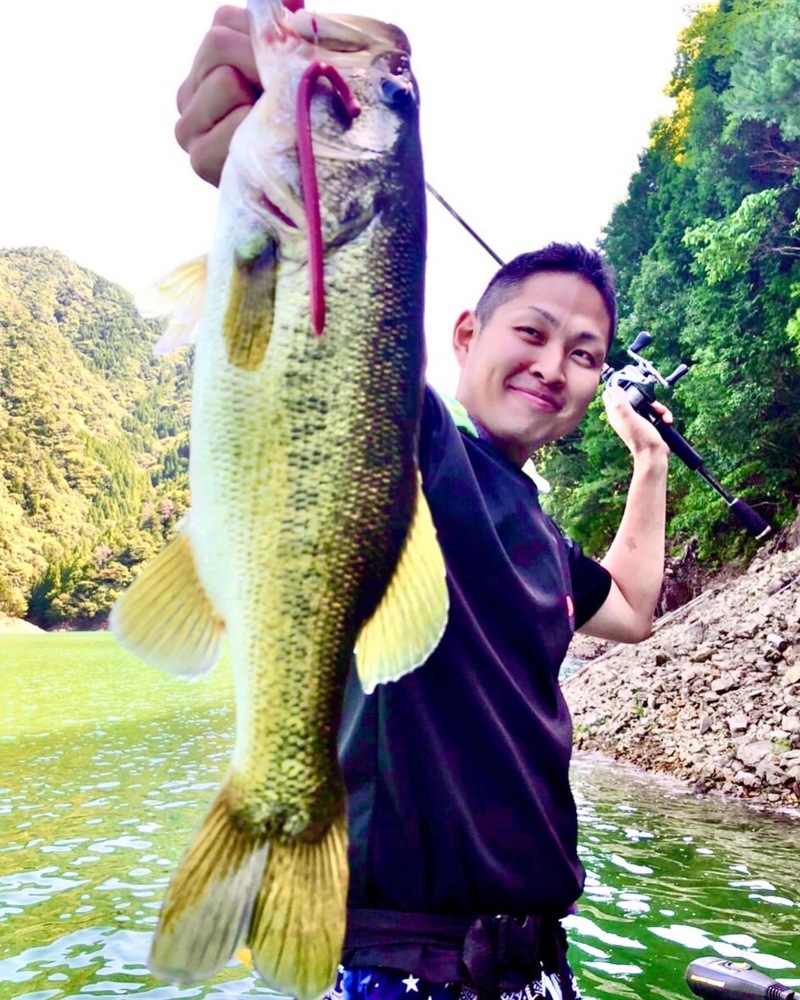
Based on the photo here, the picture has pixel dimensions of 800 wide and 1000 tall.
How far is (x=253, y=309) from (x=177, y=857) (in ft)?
24.2

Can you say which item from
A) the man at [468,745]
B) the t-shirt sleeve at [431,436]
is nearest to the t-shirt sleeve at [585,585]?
the man at [468,745]

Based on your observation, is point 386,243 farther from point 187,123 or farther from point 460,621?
point 460,621

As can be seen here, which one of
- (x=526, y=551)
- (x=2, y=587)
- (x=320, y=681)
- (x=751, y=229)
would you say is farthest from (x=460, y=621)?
(x=2, y=587)

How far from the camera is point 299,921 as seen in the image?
126cm

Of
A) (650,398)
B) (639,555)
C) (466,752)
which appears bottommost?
(466,752)

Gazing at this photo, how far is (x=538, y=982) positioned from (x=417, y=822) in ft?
1.99

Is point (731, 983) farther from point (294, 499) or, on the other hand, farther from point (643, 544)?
point (294, 499)

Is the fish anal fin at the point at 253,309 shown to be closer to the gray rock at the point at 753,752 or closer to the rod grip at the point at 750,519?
the rod grip at the point at 750,519

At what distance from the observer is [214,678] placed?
2681 cm

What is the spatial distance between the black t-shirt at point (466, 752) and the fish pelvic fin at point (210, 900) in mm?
397

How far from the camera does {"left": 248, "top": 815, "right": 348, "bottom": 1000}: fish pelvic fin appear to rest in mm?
1235

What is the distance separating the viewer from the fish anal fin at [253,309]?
1339 millimetres

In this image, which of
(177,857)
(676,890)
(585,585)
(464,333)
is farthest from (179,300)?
(177,857)

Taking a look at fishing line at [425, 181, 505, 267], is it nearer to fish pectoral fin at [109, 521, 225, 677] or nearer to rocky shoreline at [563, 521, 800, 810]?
fish pectoral fin at [109, 521, 225, 677]
